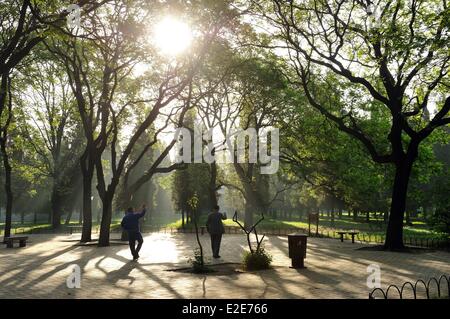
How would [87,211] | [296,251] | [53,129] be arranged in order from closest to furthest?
[296,251], [87,211], [53,129]

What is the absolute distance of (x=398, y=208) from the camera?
20.9 m

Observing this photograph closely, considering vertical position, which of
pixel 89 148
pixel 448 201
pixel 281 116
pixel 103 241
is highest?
pixel 281 116

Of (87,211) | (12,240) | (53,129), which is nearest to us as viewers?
(12,240)

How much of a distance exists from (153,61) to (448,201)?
1664 centimetres

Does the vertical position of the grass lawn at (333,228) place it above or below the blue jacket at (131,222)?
below

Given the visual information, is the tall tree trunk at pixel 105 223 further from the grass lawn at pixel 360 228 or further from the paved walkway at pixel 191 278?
the grass lawn at pixel 360 228

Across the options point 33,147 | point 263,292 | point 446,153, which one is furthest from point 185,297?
point 446,153

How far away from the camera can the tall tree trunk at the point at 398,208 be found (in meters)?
20.5

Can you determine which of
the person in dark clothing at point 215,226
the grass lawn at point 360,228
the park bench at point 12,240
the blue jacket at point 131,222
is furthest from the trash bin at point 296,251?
the park bench at point 12,240

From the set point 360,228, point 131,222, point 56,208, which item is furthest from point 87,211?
point 360,228

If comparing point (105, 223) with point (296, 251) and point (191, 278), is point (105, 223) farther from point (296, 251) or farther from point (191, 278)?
point (191, 278)

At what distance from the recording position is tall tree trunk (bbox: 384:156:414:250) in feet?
67.4
